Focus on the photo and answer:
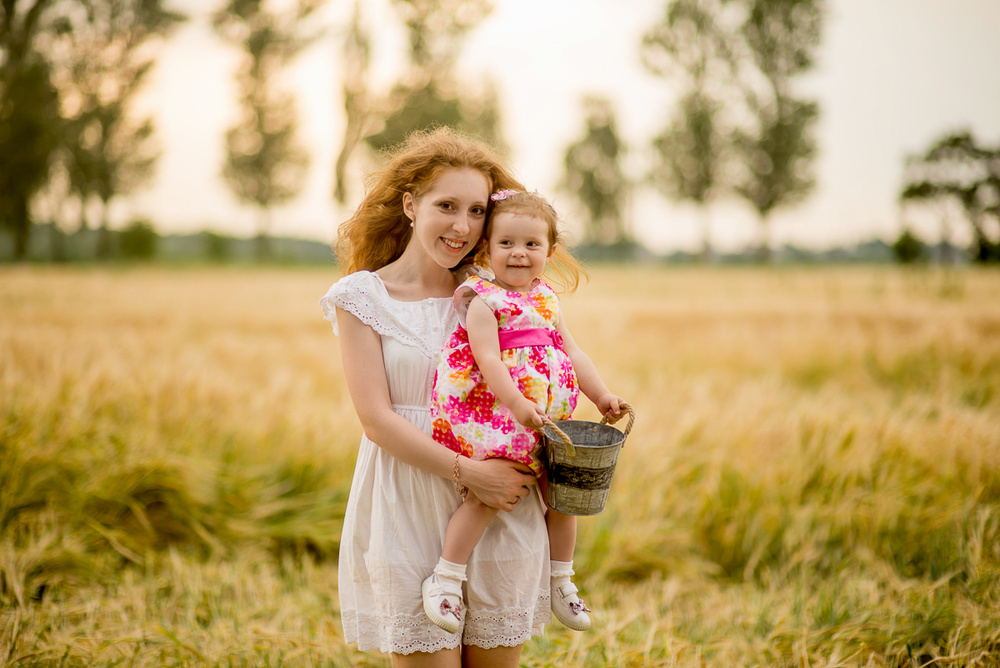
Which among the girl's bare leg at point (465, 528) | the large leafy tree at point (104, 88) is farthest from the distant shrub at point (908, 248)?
the large leafy tree at point (104, 88)

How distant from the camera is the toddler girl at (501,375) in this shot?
177 cm

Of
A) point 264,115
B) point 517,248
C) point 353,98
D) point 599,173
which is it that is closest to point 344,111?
point 353,98

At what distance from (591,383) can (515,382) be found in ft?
0.98

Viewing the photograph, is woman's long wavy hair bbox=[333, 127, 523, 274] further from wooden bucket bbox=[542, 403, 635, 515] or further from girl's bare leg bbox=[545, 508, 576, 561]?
girl's bare leg bbox=[545, 508, 576, 561]

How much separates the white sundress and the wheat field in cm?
80

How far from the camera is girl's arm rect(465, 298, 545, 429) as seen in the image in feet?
5.50

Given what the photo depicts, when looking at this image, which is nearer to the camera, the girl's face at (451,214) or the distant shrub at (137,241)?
the girl's face at (451,214)

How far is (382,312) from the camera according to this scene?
198cm

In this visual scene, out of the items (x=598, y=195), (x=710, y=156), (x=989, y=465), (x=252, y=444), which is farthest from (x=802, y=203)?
(x=252, y=444)

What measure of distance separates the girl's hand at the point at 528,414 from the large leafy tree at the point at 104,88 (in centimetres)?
2074

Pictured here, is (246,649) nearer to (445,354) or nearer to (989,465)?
(445,354)

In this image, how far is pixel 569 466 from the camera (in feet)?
5.50

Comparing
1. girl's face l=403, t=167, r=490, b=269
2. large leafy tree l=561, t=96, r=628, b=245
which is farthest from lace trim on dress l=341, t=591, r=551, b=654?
large leafy tree l=561, t=96, r=628, b=245

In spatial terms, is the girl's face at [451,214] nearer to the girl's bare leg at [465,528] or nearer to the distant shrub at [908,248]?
the girl's bare leg at [465,528]
